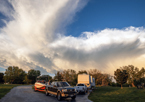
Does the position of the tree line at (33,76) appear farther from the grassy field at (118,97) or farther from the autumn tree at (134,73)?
the grassy field at (118,97)

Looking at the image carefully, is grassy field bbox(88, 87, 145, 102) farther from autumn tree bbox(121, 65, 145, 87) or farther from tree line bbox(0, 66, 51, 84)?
tree line bbox(0, 66, 51, 84)

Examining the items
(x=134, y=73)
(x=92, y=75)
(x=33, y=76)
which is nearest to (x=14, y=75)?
(x=33, y=76)

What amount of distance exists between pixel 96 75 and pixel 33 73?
43291 mm

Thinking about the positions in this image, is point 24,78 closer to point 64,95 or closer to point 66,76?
point 66,76

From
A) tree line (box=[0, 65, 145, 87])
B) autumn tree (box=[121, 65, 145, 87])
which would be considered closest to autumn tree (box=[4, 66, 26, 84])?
tree line (box=[0, 65, 145, 87])

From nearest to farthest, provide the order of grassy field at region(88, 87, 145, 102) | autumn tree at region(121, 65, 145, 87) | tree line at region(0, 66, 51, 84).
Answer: grassy field at region(88, 87, 145, 102)
autumn tree at region(121, 65, 145, 87)
tree line at region(0, 66, 51, 84)

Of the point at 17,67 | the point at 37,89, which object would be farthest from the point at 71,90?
the point at 17,67

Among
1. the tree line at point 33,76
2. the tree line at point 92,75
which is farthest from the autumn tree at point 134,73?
the tree line at point 33,76

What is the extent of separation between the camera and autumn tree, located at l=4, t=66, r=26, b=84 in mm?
76062

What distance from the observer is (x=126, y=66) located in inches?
2290

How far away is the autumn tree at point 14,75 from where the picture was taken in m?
76.1

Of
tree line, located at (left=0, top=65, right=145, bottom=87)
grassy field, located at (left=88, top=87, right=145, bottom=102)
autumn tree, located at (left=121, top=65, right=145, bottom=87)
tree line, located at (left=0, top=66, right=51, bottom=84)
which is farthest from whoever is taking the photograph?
tree line, located at (left=0, top=66, right=51, bottom=84)

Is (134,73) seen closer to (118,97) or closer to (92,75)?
(92,75)

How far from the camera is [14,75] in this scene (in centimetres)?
7719
